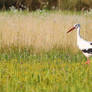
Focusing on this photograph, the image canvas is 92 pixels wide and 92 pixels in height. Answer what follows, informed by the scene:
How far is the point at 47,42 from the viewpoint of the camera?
9.66 m

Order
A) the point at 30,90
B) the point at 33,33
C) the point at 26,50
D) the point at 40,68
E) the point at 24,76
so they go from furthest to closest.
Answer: the point at 33,33 < the point at 26,50 < the point at 40,68 < the point at 24,76 < the point at 30,90

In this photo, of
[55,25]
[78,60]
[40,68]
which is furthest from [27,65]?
[55,25]

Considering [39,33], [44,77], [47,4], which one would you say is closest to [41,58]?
[44,77]

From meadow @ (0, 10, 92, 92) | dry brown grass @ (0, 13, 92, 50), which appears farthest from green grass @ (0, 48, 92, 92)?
dry brown grass @ (0, 13, 92, 50)

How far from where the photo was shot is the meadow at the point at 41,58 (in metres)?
5.24

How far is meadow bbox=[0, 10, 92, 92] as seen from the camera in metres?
5.24

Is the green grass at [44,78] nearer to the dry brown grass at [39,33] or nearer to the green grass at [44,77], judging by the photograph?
the green grass at [44,77]

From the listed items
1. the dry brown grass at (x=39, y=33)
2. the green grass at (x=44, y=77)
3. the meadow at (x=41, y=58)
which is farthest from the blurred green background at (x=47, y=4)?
the green grass at (x=44, y=77)

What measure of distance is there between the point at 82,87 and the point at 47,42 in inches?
189

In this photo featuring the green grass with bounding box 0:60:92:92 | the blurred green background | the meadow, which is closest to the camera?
the green grass with bounding box 0:60:92:92

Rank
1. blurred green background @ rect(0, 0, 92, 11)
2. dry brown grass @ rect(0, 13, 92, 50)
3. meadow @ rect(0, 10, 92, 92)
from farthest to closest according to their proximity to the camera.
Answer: blurred green background @ rect(0, 0, 92, 11) < dry brown grass @ rect(0, 13, 92, 50) < meadow @ rect(0, 10, 92, 92)

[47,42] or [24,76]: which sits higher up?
[24,76]

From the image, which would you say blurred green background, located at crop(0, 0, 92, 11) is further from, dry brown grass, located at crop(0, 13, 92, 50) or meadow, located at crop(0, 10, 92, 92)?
meadow, located at crop(0, 10, 92, 92)

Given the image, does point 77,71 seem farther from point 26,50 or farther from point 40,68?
point 26,50
